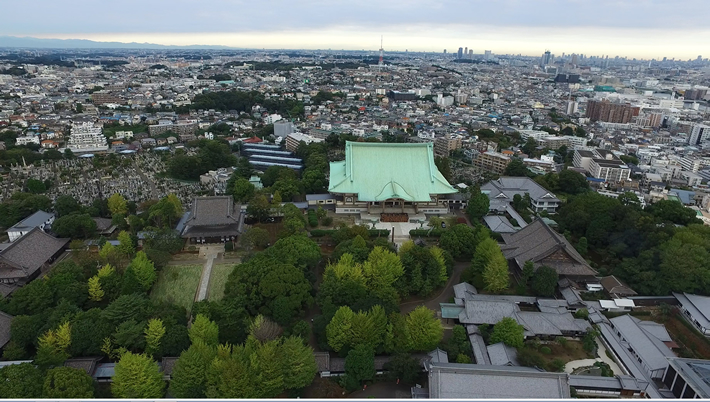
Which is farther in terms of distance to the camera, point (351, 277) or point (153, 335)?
point (351, 277)

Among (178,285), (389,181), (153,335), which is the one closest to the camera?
(153,335)

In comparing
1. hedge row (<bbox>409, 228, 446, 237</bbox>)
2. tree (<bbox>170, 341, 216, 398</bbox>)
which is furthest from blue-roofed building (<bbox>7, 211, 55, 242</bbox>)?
hedge row (<bbox>409, 228, 446, 237</bbox>)

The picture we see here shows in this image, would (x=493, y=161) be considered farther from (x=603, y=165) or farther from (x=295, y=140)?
(x=295, y=140)

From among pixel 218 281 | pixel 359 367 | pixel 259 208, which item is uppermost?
pixel 259 208

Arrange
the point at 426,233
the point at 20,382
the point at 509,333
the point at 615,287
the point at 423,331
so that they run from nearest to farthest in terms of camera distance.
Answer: the point at 20,382, the point at 423,331, the point at 509,333, the point at 615,287, the point at 426,233

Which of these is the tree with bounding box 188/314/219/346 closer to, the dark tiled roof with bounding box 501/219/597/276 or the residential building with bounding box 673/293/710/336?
the dark tiled roof with bounding box 501/219/597/276

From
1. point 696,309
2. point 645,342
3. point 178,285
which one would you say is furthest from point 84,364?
point 696,309

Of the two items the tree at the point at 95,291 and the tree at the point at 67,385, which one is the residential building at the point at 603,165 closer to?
the tree at the point at 95,291
